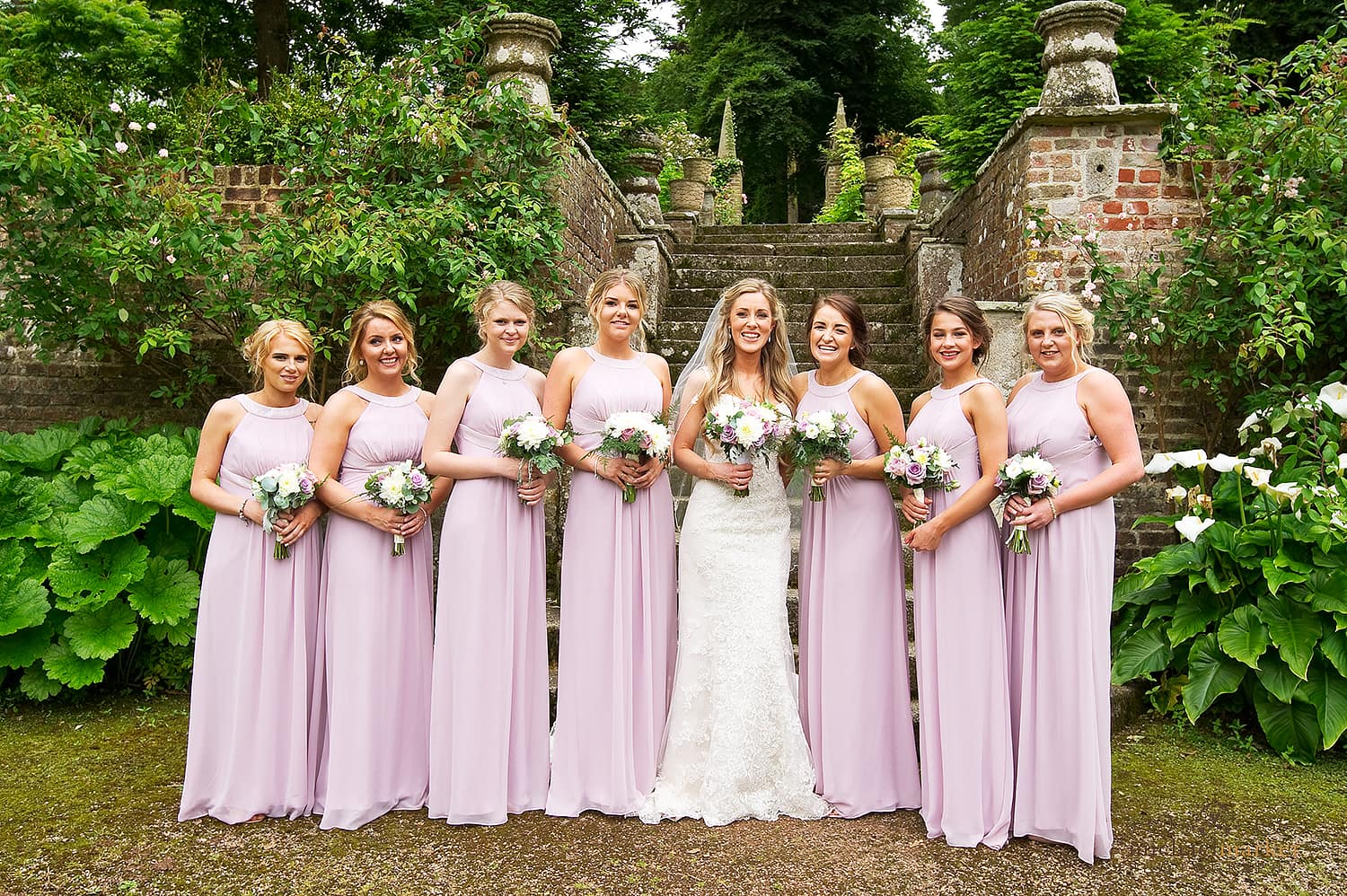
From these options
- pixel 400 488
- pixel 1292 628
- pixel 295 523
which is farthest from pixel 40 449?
pixel 1292 628

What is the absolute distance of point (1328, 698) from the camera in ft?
13.1

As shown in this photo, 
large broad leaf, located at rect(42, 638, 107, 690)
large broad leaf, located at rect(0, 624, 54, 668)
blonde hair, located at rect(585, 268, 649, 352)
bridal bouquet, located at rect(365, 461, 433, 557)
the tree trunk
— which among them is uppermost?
the tree trunk

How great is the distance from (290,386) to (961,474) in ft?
8.76

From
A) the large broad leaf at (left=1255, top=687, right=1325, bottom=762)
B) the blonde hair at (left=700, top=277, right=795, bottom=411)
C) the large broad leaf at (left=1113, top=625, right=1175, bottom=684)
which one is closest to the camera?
the blonde hair at (left=700, top=277, right=795, bottom=411)

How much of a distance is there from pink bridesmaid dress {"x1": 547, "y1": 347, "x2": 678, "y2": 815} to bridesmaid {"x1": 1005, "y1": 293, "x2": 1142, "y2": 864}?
140 centimetres

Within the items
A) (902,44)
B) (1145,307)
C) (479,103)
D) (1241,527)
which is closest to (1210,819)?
(1241,527)

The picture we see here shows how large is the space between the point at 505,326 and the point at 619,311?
0.46 meters

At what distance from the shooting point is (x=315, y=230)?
18.5ft

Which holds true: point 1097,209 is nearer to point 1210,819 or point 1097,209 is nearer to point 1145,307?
point 1145,307

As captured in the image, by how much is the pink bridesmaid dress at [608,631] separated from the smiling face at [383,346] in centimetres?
71

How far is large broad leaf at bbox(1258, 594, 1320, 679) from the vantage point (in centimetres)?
398

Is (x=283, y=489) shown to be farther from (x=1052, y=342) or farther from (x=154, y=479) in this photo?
(x=1052, y=342)

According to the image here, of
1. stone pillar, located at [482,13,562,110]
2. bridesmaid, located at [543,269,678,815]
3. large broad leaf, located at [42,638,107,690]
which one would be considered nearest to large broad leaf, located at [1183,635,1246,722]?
bridesmaid, located at [543,269,678,815]

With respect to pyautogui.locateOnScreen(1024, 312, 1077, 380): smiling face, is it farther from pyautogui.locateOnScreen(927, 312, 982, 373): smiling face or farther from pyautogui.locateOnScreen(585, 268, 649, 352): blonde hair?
pyautogui.locateOnScreen(585, 268, 649, 352): blonde hair
